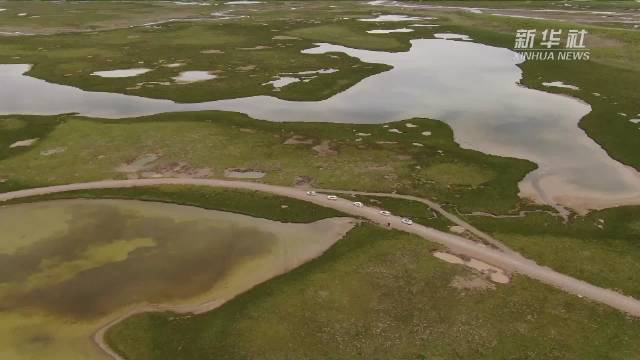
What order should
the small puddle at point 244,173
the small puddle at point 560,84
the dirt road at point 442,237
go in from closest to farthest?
the dirt road at point 442,237
the small puddle at point 244,173
the small puddle at point 560,84

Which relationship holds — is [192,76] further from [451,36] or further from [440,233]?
[451,36]

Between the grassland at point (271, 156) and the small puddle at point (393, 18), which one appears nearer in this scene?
the grassland at point (271, 156)

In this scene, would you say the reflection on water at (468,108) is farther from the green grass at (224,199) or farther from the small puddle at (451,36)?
the green grass at (224,199)

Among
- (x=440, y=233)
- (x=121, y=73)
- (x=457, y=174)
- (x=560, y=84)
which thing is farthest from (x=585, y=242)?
(x=121, y=73)

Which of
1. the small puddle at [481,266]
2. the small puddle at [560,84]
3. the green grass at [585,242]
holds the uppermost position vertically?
the small puddle at [560,84]

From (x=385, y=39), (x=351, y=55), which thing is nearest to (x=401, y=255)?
(x=351, y=55)

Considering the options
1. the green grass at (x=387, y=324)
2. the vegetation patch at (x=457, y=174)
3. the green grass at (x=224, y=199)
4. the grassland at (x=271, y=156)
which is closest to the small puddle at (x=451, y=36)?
the grassland at (x=271, y=156)

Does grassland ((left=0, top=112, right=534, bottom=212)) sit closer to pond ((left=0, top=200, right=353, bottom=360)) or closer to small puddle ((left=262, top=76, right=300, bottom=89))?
pond ((left=0, top=200, right=353, bottom=360))
